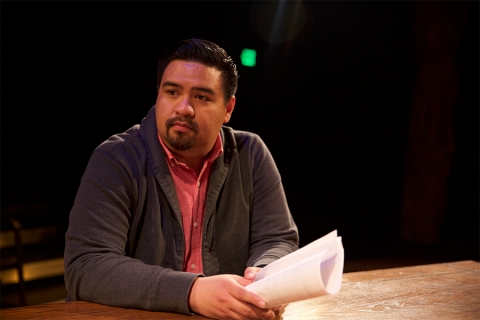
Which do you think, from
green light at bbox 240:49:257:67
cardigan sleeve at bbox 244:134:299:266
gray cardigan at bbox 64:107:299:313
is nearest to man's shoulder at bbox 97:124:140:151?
gray cardigan at bbox 64:107:299:313

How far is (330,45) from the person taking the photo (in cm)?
611

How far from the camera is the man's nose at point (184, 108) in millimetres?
1521

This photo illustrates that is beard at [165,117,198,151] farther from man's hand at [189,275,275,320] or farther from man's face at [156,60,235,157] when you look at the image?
man's hand at [189,275,275,320]

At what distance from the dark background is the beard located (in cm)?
334

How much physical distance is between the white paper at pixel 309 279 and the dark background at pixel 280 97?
3934 mm

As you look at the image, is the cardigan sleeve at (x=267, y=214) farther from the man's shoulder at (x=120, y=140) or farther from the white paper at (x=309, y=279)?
the white paper at (x=309, y=279)

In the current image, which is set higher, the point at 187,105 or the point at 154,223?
the point at 187,105

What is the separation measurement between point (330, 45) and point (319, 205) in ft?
7.37

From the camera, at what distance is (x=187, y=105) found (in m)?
1.53

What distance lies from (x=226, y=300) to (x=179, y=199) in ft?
2.04

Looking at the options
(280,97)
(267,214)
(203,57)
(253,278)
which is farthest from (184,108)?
(280,97)

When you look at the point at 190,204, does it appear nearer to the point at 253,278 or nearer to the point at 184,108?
the point at 184,108

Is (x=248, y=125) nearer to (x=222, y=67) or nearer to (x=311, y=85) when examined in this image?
(x=311, y=85)

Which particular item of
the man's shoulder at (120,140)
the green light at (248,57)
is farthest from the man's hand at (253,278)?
the green light at (248,57)
